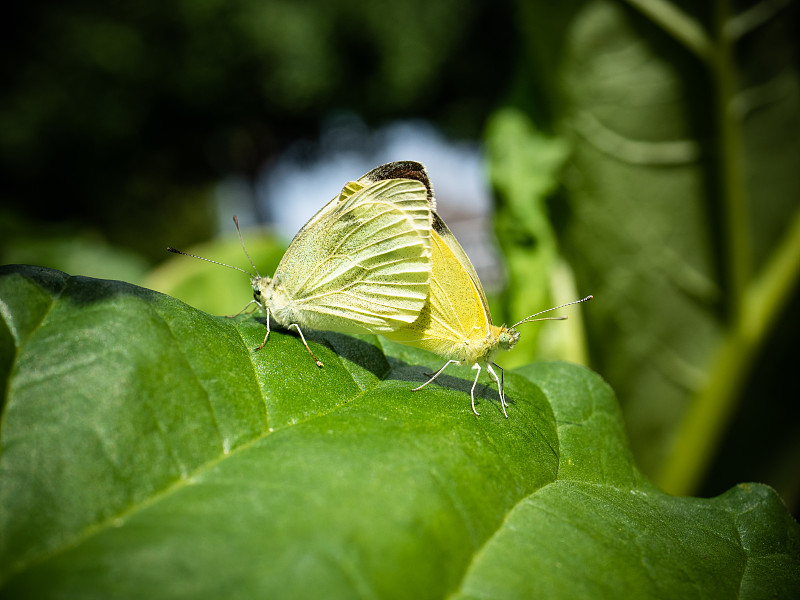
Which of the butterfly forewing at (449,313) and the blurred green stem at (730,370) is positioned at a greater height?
the butterfly forewing at (449,313)

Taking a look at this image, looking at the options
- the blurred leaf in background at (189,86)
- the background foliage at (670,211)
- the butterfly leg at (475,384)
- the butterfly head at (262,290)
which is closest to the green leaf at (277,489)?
the butterfly leg at (475,384)

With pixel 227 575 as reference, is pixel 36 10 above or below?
above

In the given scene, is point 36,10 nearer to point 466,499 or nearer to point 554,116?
point 554,116

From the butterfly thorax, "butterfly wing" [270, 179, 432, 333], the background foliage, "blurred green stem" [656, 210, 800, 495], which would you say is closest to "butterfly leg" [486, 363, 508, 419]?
the butterfly thorax

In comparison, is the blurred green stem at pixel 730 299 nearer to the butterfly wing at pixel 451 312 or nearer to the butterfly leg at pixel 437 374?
the butterfly wing at pixel 451 312

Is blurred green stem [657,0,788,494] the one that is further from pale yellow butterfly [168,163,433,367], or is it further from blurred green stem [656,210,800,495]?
pale yellow butterfly [168,163,433,367]

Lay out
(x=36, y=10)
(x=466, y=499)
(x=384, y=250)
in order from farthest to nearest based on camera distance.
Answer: (x=36, y=10), (x=384, y=250), (x=466, y=499)

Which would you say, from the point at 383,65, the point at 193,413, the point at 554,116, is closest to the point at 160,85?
the point at 383,65
